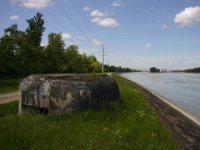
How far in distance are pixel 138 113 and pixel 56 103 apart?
3691 mm

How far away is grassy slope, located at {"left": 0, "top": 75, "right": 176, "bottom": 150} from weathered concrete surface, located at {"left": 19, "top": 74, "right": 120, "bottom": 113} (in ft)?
1.68

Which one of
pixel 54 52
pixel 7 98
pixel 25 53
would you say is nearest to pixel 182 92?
pixel 25 53

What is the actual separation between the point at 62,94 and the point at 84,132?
2804 mm

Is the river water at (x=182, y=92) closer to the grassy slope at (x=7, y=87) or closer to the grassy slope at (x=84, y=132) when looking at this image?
the grassy slope at (x=84, y=132)

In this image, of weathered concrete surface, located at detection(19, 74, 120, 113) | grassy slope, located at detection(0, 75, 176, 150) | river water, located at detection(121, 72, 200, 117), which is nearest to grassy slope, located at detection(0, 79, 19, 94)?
weathered concrete surface, located at detection(19, 74, 120, 113)

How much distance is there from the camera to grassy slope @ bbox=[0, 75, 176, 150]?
8.46 meters

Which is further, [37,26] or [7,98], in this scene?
[37,26]

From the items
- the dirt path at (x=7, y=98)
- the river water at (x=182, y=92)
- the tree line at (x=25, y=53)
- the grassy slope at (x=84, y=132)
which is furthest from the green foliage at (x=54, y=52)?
the grassy slope at (x=84, y=132)

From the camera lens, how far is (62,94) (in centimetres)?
1212

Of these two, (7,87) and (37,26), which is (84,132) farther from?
(37,26)

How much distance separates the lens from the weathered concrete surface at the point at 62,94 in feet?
39.6

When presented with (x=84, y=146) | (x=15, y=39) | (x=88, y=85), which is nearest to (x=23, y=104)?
(x=88, y=85)

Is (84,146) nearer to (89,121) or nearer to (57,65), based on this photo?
(89,121)

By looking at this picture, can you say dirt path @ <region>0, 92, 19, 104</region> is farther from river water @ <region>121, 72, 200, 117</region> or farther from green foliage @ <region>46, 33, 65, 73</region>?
green foliage @ <region>46, 33, 65, 73</region>
